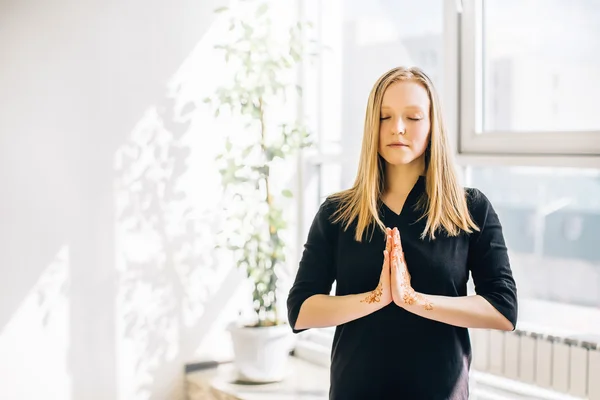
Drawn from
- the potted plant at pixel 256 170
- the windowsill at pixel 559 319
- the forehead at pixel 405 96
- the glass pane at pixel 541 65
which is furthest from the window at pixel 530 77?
the forehead at pixel 405 96

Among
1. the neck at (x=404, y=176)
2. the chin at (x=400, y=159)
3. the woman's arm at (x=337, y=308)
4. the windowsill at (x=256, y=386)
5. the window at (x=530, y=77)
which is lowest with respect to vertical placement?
the windowsill at (x=256, y=386)

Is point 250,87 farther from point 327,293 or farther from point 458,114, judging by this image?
point 327,293

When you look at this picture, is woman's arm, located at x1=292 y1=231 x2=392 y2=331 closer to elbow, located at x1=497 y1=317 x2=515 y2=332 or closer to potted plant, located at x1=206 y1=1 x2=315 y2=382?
A: elbow, located at x1=497 y1=317 x2=515 y2=332

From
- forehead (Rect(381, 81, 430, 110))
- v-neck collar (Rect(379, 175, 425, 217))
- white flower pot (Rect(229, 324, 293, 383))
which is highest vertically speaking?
forehead (Rect(381, 81, 430, 110))

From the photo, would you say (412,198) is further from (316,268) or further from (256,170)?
(256,170)

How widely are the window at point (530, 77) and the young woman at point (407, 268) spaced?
28.1 inches

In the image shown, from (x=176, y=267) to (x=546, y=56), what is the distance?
4.90ft

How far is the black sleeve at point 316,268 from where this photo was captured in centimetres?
159

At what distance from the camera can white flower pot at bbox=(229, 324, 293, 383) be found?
2.64m

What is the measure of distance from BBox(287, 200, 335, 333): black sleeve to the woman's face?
22cm

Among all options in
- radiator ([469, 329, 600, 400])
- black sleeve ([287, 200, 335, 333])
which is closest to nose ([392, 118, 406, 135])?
black sleeve ([287, 200, 335, 333])

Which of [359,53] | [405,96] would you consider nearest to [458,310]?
[405,96]

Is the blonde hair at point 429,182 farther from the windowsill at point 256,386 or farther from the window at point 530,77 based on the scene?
the windowsill at point 256,386

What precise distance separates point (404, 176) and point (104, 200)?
1.32 m
